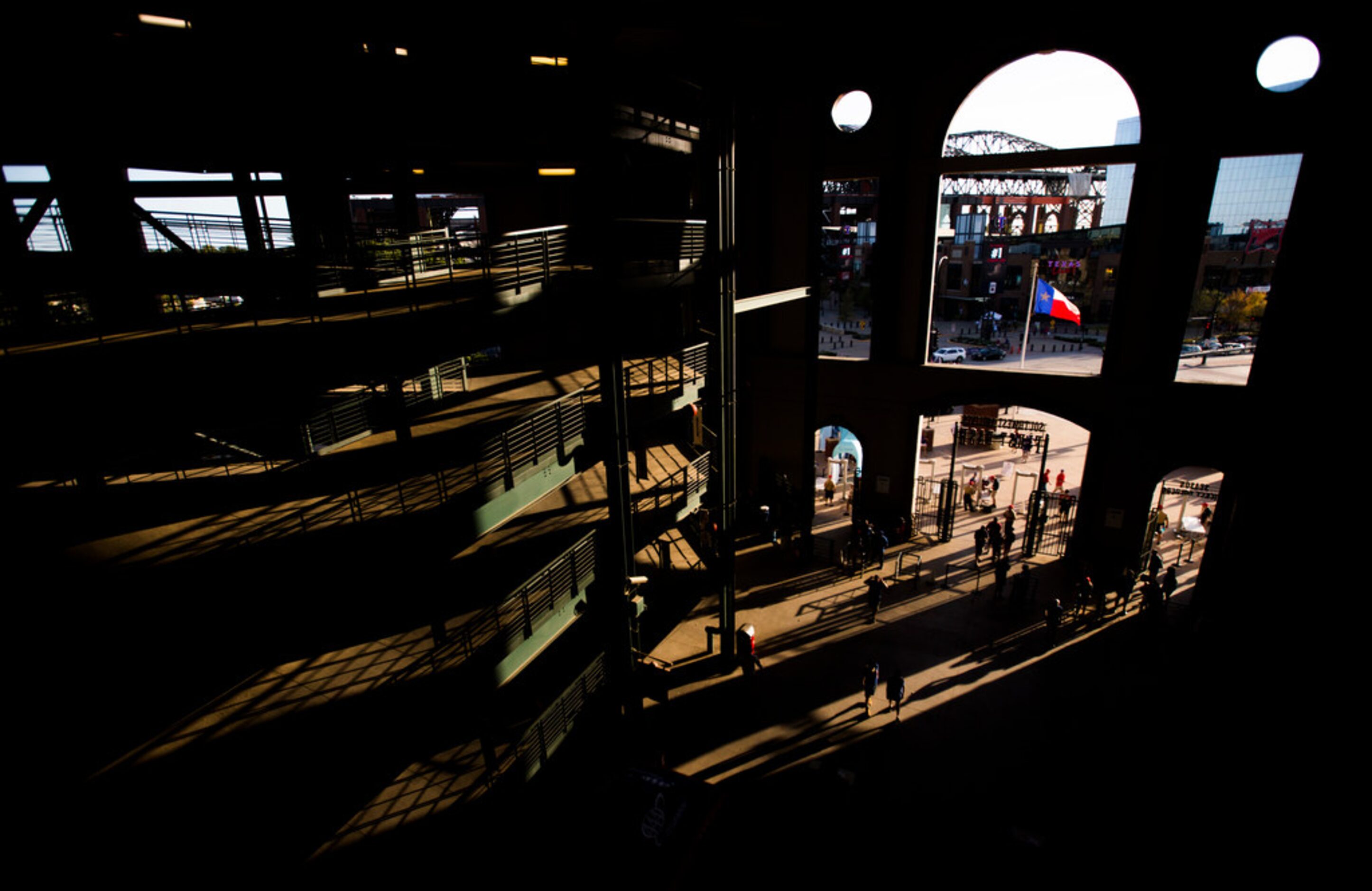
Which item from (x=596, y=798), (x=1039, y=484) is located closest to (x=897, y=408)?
(x=1039, y=484)

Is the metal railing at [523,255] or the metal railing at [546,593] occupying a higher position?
the metal railing at [523,255]

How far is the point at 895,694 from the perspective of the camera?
11.9 metres

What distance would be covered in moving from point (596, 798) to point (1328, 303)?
17.6 meters

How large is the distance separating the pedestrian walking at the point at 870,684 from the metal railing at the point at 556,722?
527 cm

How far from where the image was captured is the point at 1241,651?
13.1m

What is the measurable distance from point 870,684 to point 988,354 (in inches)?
1652

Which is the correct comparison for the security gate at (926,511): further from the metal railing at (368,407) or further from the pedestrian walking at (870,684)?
the metal railing at (368,407)

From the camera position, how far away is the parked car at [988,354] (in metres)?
47.2

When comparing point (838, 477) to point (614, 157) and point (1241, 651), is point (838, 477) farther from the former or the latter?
point (614, 157)

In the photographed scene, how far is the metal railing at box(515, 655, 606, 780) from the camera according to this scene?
8789 mm

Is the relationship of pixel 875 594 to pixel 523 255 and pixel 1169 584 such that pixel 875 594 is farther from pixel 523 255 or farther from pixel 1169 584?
pixel 523 255

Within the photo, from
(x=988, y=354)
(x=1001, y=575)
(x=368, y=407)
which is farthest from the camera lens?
(x=988, y=354)

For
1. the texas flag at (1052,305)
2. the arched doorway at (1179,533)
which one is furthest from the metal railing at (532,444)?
the texas flag at (1052,305)

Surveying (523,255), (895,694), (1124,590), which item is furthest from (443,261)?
(1124,590)
